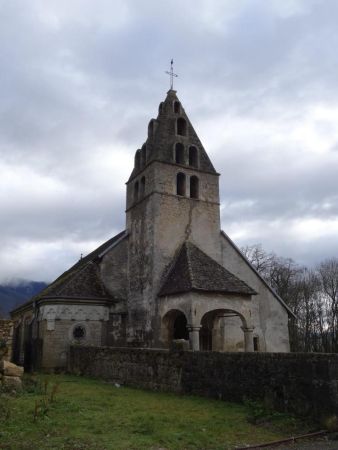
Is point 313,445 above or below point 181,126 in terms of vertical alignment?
below

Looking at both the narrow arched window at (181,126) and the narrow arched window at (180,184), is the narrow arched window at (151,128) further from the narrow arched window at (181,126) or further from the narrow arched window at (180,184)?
the narrow arched window at (180,184)

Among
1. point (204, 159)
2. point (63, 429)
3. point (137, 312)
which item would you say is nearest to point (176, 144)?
point (204, 159)

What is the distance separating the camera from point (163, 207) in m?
25.7

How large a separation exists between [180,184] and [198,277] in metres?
7.53

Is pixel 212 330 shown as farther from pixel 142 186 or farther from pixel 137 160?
pixel 137 160

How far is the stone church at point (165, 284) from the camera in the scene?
22.5 meters

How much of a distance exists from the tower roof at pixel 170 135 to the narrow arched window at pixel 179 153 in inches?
9.7

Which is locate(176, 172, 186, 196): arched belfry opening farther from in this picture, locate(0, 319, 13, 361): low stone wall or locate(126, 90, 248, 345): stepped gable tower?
locate(0, 319, 13, 361): low stone wall

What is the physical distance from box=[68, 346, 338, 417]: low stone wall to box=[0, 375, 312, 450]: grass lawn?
0.51 m

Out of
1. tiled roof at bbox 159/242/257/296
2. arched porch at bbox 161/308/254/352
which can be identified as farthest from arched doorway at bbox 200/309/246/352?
tiled roof at bbox 159/242/257/296

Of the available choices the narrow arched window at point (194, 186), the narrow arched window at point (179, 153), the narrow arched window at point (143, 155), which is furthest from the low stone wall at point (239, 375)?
the narrow arched window at point (143, 155)

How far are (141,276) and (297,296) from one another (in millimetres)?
25931

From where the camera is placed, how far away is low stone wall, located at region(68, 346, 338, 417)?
1009cm

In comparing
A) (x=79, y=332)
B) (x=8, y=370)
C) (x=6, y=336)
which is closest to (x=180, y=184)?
(x=79, y=332)
